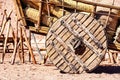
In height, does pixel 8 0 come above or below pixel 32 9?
below

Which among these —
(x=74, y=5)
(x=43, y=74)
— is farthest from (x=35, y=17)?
(x=43, y=74)

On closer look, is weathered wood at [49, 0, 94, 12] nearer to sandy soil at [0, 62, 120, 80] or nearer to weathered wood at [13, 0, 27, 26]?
weathered wood at [13, 0, 27, 26]

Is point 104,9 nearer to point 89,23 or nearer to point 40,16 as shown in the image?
point 89,23

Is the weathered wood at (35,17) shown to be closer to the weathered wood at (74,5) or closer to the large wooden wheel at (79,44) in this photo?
the weathered wood at (74,5)

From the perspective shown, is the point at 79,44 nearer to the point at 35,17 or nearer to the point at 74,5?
the point at 74,5

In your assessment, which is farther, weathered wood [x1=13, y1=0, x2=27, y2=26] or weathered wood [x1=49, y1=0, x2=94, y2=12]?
weathered wood [x1=13, y1=0, x2=27, y2=26]

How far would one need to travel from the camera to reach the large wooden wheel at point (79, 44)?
11.0 metres

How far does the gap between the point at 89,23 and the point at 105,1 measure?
85 cm

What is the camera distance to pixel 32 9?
12.2m

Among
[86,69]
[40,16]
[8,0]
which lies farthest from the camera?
[8,0]

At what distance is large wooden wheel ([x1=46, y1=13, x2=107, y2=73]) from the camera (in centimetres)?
1096

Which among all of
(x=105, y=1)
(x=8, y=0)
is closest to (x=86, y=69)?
(x=105, y=1)

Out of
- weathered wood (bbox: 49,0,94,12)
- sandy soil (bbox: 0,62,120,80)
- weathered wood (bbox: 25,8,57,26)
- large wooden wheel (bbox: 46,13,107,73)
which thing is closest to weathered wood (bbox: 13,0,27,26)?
weathered wood (bbox: 25,8,57,26)

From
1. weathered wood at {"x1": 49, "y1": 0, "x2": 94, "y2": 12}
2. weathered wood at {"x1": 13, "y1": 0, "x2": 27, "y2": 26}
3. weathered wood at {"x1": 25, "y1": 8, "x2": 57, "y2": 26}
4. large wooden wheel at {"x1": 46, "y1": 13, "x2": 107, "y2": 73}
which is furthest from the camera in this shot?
weathered wood at {"x1": 13, "y1": 0, "x2": 27, "y2": 26}
